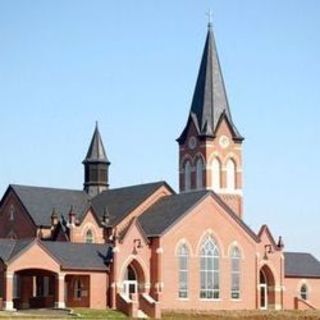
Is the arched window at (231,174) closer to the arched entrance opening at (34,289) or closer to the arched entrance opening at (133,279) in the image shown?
the arched entrance opening at (133,279)

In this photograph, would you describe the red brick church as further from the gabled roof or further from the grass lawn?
the grass lawn

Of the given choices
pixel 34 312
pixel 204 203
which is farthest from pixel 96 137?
pixel 34 312

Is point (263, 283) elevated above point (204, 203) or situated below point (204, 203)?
below

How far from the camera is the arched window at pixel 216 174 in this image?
9731cm

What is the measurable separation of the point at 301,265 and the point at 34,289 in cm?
2481

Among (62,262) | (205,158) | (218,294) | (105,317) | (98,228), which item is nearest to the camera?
(105,317)

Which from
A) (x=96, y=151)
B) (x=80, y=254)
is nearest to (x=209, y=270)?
(x=80, y=254)

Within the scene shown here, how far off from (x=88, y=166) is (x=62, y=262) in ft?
77.9

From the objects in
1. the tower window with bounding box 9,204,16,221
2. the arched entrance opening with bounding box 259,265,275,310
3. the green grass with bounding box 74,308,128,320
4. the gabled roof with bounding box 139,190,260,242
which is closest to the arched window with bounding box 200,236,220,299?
the gabled roof with bounding box 139,190,260,242

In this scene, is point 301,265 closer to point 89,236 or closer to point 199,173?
point 199,173

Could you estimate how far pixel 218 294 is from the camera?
8312cm

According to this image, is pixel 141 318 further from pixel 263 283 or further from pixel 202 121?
pixel 202 121

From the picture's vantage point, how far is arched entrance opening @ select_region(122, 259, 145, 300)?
80438mm

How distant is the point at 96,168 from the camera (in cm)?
9975
